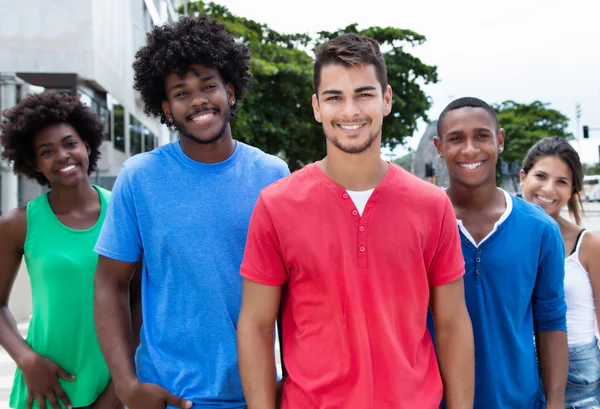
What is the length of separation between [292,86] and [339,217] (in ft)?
64.8

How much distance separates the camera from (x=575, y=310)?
2.99 meters

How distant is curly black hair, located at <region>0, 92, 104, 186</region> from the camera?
313 centimetres

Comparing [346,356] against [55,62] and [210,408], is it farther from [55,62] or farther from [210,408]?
[55,62]

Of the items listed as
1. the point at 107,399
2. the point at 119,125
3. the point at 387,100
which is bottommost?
the point at 107,399

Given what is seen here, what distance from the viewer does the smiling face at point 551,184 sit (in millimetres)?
3340

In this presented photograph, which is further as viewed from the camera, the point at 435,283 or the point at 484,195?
the point at 484,195

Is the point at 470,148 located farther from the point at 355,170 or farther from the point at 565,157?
the point at 565,157

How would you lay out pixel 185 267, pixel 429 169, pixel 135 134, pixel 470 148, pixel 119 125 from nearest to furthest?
pixel 185 267 → pixel 470 148 → pixel 119 125 → pixel 429 169 → pixel 135 134

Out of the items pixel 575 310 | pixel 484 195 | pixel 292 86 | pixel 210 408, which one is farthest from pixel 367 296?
pixel 292 86

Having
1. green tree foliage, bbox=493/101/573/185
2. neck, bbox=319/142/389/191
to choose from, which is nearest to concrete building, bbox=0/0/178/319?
neck, bbox=319/142/389/191

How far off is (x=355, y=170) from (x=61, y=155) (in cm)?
160

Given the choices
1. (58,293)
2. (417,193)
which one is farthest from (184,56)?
(58,293)

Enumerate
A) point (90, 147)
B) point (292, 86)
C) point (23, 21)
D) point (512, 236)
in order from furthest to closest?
1. point (292, 86)
2. point (23, 21)
3. point (90, 147)
4. point (512, 236)

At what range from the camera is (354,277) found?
7.00 ft
